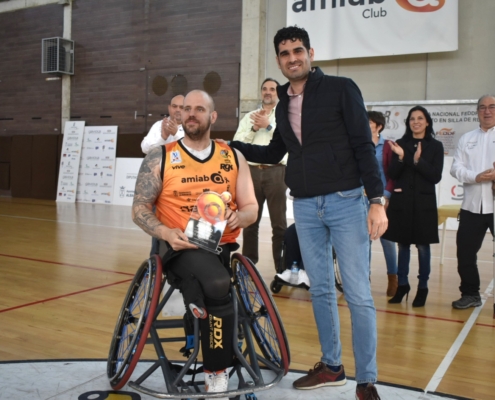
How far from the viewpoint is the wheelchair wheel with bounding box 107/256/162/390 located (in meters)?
1.93

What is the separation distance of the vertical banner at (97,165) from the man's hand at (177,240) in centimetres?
931

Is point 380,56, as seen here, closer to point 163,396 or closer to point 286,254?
point 286,254

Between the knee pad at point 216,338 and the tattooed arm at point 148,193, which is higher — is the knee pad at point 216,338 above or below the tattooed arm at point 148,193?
below

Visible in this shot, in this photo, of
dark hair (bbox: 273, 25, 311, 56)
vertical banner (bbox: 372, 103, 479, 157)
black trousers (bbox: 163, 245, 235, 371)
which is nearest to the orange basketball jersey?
black trousers (bbox: 163, 245, 235, 371)

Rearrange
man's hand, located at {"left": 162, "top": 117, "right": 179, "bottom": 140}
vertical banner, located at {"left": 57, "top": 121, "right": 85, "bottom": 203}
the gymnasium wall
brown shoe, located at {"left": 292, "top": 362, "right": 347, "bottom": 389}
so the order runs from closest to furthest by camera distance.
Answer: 1. brown shoe, located at {"left": 292, "top": 362, "right": 347, "bottom": 389}
2. man's hand, located at {"left": 162, "top": 117, "right": 179, "bottom": 140}
3. the gymnasium wall
4. vertical banner, located at {"left": 57, "top": 121, "right": 85, "bottom": 203}

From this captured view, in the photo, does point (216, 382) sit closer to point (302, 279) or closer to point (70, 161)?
point (302, 279)

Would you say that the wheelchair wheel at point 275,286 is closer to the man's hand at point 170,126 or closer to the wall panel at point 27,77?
the man's hand at point 170,126

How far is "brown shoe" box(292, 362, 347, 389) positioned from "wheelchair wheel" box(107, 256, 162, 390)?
711mm

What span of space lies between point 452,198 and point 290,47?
21.8ft

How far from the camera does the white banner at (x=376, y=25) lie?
823cm

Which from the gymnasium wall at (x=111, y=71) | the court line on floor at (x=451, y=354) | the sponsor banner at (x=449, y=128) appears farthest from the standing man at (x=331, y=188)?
the gymnasium wall at (x=111, y=71)

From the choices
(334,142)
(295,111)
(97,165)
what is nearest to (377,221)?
(334,142)

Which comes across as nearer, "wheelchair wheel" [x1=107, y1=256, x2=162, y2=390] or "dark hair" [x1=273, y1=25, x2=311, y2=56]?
"wheelchair wheel" [x1=107, y1=256, x2=162, y2=390]

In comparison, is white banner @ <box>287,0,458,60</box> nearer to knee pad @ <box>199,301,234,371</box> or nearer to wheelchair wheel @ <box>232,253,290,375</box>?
wheelchair wheel @ <box>232,253,290,375</box>
